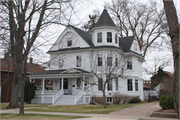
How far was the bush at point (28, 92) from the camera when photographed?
83.6 feet

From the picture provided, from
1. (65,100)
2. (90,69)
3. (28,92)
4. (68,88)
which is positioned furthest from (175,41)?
(28,92)

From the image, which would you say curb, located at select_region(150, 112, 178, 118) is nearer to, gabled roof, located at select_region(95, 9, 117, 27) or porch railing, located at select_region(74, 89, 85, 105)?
porch railing, located at select_region(74, 89, 85, 105)

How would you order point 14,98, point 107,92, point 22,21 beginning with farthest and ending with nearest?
point 107,92 → point 14,98 → point 22,21

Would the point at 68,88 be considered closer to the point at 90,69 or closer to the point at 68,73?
the point at 68,73

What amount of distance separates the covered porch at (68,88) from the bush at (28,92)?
3.79 ft

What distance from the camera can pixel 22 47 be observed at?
555 inches

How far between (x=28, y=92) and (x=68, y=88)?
5.29m

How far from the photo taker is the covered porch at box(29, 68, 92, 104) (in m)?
24.8

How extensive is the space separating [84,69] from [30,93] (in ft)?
24.9

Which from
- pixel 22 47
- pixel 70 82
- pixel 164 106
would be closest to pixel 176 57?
pixel 164 106

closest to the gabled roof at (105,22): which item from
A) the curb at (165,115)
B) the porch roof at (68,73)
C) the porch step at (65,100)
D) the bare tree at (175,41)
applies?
the porch roof at (68,73)

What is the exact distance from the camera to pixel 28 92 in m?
25.6

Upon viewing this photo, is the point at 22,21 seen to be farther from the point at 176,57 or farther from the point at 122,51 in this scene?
the point at 122,51

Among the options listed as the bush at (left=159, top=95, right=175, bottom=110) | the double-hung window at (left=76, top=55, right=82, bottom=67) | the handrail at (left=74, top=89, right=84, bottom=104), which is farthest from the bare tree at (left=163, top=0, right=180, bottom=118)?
the double-hung window at (left=76, top=55, right=82, bottom=67)
